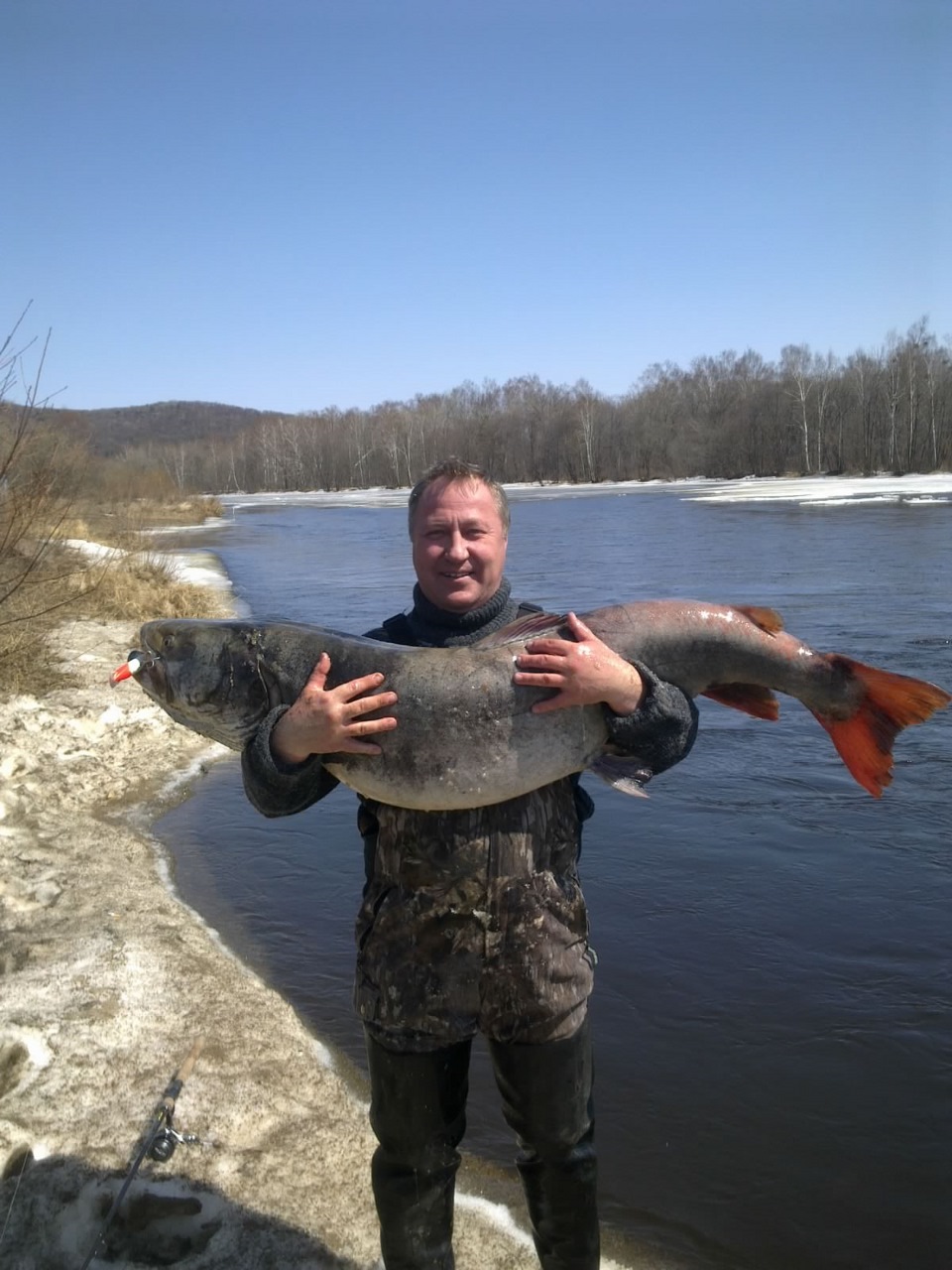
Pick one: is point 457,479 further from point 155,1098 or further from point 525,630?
point 155,1098

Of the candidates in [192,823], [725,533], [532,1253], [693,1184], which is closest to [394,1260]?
[532,1253]

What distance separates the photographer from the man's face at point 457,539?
262 centimetres

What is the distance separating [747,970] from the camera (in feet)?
16.8

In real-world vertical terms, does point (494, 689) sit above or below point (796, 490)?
below

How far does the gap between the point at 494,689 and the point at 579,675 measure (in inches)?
9.6

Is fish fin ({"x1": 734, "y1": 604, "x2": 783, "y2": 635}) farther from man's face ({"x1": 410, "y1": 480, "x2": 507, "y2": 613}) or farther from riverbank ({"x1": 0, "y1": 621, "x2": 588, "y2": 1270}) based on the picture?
riverbank ({"x1": 0, "y1": 621, "x2": 588, "y2": 1270})

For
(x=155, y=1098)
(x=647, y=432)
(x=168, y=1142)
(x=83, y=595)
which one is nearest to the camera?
(x=168, y=1142)

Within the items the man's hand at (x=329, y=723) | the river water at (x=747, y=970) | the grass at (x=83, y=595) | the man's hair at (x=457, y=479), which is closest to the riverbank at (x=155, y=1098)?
the river water at (x=747, y=970)

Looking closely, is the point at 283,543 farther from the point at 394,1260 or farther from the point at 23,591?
the point at 394,1260

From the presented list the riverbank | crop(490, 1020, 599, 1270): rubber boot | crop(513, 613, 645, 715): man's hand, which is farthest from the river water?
Answer: crop(513, 613, 645, 715): man's hand

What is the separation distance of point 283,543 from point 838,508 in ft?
69.4

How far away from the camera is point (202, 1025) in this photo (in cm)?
427

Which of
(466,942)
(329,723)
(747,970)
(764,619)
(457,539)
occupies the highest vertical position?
(457,539)

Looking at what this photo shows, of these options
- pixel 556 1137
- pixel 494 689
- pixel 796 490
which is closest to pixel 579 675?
pixel 494 689
